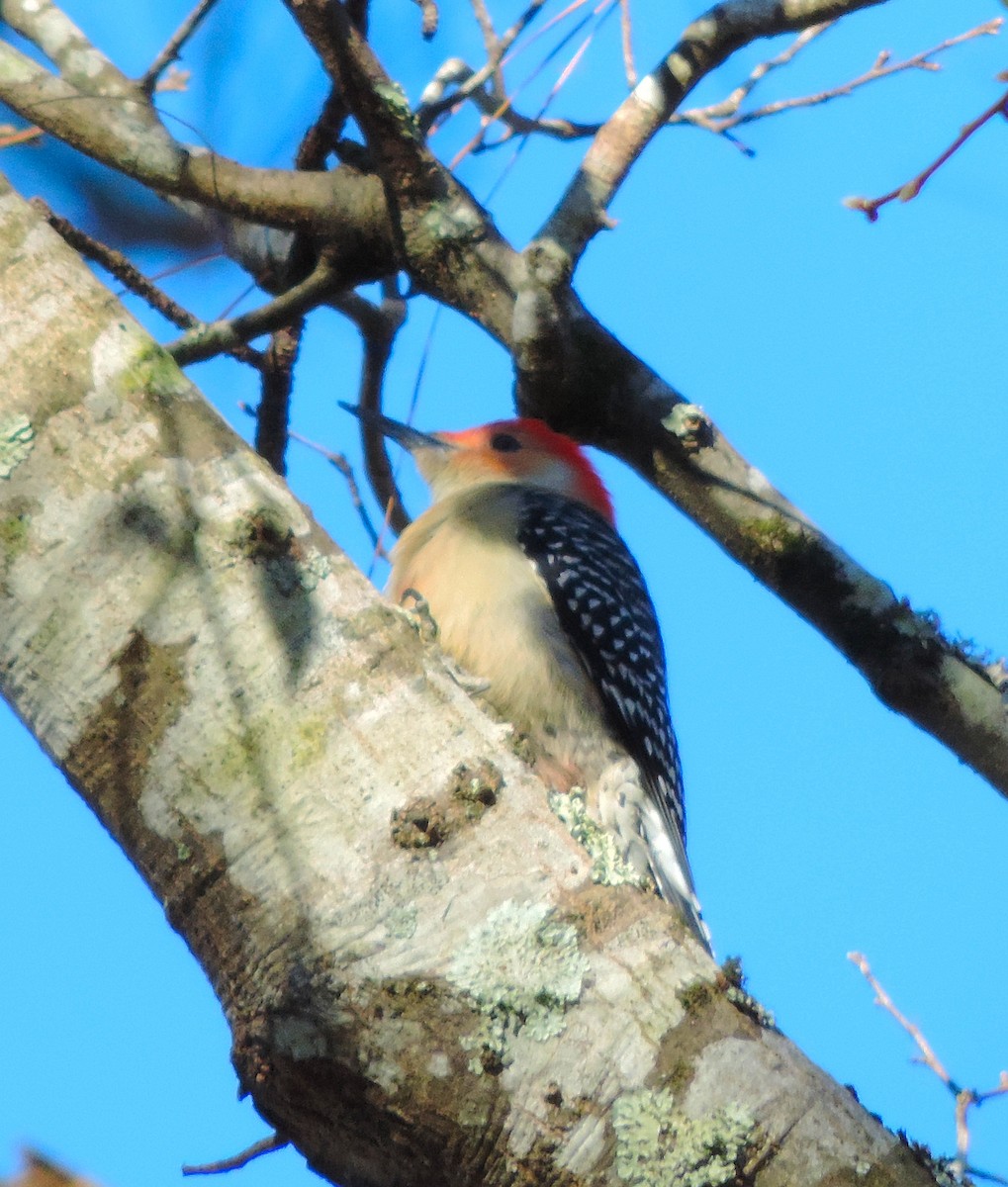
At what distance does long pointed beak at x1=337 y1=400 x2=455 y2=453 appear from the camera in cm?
514

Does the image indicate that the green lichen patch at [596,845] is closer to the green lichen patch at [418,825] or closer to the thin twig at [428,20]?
the green lichen patch at [418,825]

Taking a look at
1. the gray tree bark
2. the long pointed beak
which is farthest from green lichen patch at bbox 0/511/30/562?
the long pointed beak

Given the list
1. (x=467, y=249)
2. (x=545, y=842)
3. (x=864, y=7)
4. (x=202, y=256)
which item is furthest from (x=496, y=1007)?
(x=202, y=256)

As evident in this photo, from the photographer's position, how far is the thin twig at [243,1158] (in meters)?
2.18

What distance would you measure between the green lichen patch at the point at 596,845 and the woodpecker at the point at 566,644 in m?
1.59

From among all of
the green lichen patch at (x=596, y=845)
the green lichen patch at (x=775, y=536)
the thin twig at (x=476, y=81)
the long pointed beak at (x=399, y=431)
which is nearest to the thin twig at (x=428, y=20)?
the thin twig at (x=476, y=81)

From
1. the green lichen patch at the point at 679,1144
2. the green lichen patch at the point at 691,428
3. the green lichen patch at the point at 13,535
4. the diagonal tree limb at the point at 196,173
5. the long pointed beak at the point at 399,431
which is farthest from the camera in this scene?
the long pointed beak at the point at 399,431

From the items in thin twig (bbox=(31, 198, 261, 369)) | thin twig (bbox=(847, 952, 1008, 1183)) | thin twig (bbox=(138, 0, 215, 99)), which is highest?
thin twig (bbox=(138, 0, 215, 99))

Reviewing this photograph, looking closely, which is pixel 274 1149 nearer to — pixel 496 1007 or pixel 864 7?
pixel 496 1007

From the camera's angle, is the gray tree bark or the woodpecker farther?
the woodpecker

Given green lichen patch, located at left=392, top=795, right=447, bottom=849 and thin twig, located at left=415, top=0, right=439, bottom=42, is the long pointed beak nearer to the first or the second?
thin twig, located at left=415, top=0, right=439, bottom=42

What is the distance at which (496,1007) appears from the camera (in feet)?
6.07

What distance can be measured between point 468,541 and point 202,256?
1391mm

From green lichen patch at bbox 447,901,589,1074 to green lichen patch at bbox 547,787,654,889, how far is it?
0.11 m
